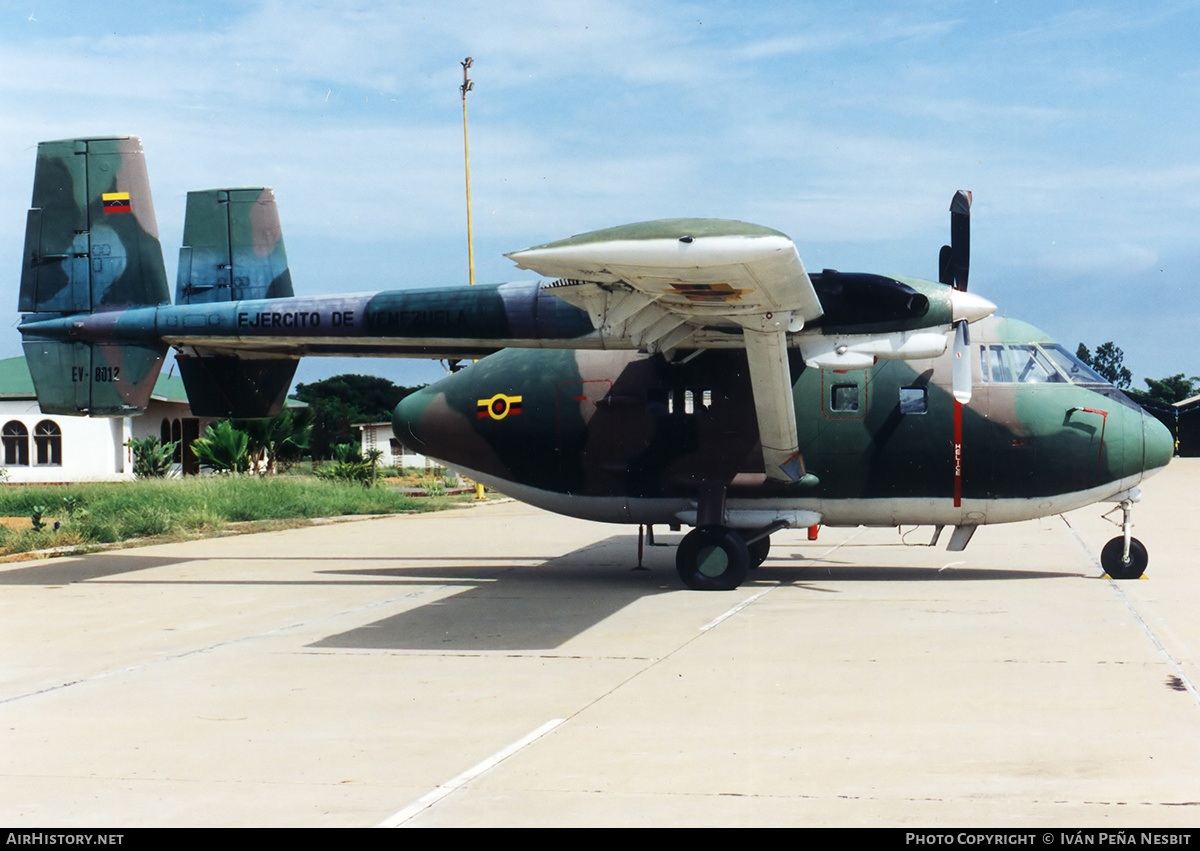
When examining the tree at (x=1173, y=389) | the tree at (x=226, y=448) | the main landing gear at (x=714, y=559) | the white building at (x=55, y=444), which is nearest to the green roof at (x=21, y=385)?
the white building at (x=55, y=444)

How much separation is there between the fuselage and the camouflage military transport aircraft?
1.0 inches

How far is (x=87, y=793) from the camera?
512 cm

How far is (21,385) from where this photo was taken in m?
40.1

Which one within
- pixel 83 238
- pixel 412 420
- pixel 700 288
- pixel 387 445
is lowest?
pixel 387 445

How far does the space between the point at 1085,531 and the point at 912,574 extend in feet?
26.0

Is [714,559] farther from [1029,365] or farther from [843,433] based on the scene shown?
[1029,365]

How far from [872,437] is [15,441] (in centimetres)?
3662

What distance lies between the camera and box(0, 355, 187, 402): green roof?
39094 millimetres

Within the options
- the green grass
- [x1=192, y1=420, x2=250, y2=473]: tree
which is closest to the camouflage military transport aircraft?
the green grass

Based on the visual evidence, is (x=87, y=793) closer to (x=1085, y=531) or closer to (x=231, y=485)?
(x=1085, y=531)

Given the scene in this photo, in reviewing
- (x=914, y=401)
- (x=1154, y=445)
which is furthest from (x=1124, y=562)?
(x=914, y=401)

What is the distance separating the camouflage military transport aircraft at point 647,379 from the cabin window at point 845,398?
8 cm

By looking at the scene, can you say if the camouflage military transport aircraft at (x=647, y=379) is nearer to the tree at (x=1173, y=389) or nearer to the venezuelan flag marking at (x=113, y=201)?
the venezuelan flag marking at (x=113, y=201)

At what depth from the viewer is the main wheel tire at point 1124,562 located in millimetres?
12602
